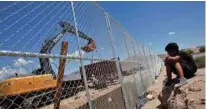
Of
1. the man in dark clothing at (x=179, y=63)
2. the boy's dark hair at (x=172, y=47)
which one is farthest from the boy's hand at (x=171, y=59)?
the boy's dark hair at (x=172, y=47)

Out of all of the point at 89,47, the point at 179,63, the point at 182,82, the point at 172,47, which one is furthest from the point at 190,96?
the point at 89,47

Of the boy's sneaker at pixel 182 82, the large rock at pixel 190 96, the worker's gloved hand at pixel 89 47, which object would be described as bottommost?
the large rock at pixel 190 96

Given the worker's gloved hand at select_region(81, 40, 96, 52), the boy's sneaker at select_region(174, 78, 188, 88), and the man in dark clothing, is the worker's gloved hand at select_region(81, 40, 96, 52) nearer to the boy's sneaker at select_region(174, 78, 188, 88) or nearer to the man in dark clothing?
the boy's sneaker at select_region(174, 78, 188, 88)

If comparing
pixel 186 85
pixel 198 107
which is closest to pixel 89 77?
pixel 198 107

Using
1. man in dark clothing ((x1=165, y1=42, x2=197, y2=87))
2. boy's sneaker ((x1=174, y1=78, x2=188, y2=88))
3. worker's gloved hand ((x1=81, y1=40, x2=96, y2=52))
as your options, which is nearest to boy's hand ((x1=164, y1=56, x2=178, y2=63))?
man in dark clothing ((x1=165, y1=42, x2=197, y2=87))

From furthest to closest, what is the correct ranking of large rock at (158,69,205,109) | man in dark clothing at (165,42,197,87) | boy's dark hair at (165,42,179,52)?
boy's dark hair at (165,42,179,52)
man in dark clothing at (165,42,197,87)
large rock at (158,69,205,109)

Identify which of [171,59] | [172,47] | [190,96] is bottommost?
[190,96]

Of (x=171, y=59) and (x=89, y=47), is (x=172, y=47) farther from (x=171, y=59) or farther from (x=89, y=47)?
(x=89, y=47)

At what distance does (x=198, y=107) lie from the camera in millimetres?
4633

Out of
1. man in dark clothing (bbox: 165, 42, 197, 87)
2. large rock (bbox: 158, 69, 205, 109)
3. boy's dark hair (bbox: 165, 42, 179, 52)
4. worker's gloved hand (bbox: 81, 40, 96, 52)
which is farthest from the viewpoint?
boy's dark hair (bbox: 165, 42, 179, 52)

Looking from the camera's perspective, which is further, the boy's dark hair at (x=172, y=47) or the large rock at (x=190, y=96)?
the boy's dark hair at (x=172, y=47)

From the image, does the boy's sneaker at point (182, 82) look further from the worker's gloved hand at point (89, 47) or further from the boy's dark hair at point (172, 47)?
the worker's gloved hand at point (89, 47)

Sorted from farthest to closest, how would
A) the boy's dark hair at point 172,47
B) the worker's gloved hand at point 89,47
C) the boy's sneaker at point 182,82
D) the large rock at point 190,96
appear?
1. the boy's dark hair at point 172,47
2. the boy's sneaker at point 182,82
3. the large rock at point 190,96
4. the worker's gloved hand at point 89,47

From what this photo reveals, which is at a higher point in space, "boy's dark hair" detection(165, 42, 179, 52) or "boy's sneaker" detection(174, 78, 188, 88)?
"boy's dark hair" detection(165, 42, 179, 52)
